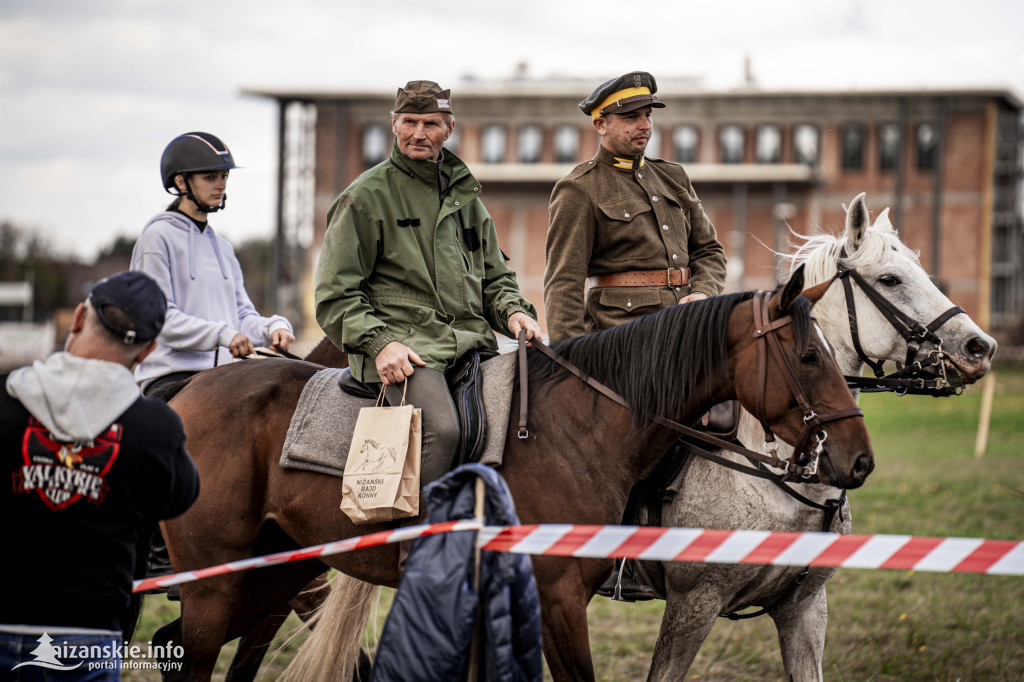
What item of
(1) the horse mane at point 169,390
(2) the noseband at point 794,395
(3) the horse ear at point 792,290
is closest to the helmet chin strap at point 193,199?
(1) the horse mane at point 169,390

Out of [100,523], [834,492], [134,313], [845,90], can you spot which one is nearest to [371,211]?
[134,313]

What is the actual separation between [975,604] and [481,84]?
151 feet

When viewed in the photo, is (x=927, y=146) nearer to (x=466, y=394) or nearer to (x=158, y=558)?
(x=466, y=394)

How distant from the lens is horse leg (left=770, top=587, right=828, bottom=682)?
423 centimetres

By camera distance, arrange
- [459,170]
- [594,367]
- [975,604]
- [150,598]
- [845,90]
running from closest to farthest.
Result: 1. [594,367]
2. [459,170]
3. [975,604]
4. [150,598]
5. [845,90]

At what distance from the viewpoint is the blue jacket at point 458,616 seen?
108 inches

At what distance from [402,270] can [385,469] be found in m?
0.87

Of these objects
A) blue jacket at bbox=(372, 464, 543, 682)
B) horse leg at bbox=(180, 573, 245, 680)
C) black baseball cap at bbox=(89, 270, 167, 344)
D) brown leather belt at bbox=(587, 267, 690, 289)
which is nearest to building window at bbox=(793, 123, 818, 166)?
brown leather belt at bbox=(587, 267, 690, 289)

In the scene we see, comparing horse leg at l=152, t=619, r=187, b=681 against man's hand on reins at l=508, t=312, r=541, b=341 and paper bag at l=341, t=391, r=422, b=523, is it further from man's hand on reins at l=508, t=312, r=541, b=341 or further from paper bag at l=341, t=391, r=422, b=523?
man's hand on reins at l=508, t=312, r=541, b=341

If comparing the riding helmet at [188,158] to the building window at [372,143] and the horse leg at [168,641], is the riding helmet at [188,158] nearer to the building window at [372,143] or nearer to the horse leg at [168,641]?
the horse leg at [168,641]

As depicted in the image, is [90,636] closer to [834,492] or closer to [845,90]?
[834,492]

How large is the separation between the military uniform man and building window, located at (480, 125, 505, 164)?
44046mm

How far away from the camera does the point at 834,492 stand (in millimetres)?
4242

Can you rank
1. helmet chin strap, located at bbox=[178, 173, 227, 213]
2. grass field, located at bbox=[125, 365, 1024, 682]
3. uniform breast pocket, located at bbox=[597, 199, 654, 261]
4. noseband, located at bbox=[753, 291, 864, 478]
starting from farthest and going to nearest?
grass field, located at bbox=[125, 365, 1024, 682] → helmet chin strap, located at bbox=[178, 173, 227, 213] → uniform breast pocket, located at bbox=[597, 199, 654, 261] → noseband, located at bbox=[753, 291, 864, 478]
